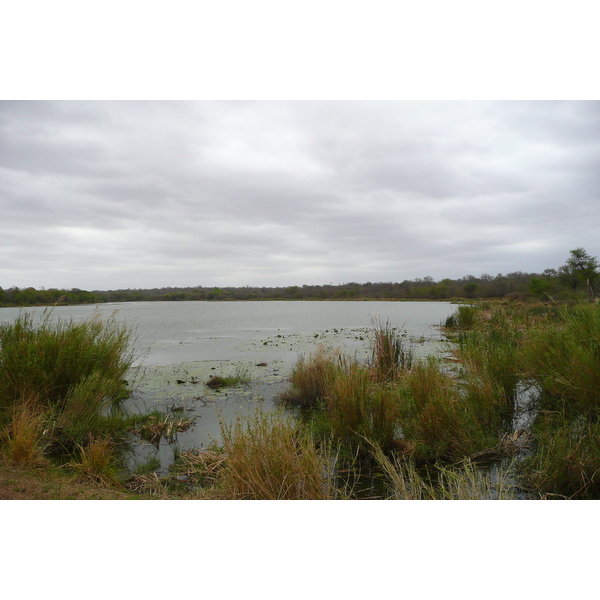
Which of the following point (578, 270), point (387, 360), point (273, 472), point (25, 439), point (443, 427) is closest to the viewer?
point (273, 472)

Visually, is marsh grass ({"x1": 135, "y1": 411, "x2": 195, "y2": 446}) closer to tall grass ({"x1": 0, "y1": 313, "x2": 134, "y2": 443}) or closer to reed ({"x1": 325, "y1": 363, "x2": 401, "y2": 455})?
tall grass ({"x1": 0, "y1": 313, "x2": 134, "y2": 443})

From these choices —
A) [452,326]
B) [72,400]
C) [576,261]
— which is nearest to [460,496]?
[72,400]

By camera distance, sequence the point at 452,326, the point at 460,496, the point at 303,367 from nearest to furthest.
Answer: the point at 460,496 < the point at 303,367 < the point at 452,326

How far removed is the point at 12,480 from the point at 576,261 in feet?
124

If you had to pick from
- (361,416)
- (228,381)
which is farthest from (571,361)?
(228,381)

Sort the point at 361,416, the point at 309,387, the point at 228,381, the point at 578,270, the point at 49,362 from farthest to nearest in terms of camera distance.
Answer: the point at 578,270, the point at 228,381, the point at 309,387, the point at 49,362, the point at 361,416

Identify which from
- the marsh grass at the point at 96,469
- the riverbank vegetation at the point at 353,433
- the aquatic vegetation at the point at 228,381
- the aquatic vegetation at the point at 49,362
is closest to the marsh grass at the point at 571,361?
the riverbank vegetation at the point at 353,433

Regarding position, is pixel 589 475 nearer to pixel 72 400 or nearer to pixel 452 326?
pixel 72 400

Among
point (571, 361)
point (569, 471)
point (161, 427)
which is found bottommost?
point (161, 427)

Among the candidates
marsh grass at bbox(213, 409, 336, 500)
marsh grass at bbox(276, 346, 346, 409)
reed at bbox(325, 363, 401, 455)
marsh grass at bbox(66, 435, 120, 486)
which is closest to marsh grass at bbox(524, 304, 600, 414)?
reed at bbox(325, 363, 401, 455)

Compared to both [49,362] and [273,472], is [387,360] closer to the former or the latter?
[273,472]

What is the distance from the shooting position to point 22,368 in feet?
17.1

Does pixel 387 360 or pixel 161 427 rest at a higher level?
pixel 387 360

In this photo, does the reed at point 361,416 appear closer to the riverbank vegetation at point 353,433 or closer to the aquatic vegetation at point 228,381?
the riverbank vegetation at point 353,433
